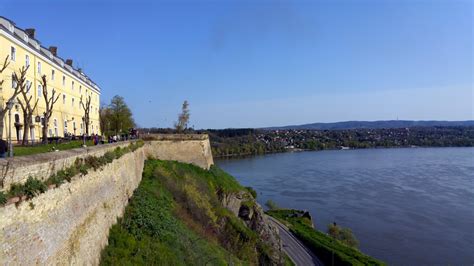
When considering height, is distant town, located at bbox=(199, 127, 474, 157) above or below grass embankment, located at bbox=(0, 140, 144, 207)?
below

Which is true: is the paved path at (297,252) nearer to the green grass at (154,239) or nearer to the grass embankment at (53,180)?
the green grass at (154,239)

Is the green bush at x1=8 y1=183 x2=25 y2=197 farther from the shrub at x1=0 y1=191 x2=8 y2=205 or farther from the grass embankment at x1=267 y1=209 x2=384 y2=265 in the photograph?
the grass embankment at x1=267 y1=209 x2=384 y2=265

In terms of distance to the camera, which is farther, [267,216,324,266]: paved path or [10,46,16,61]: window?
[267,216,324,266]: paved path

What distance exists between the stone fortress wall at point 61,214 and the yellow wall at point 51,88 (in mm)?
6978

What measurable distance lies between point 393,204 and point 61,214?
3903cm

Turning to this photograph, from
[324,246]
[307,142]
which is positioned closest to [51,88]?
[324,246]

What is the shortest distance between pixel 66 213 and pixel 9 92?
11312 mm

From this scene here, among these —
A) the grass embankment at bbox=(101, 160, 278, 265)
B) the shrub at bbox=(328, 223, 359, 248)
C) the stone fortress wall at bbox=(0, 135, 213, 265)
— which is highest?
the stone fortress wall at bbox=(0, 135, 213, 265)

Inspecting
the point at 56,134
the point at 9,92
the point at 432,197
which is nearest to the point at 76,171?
the point at 9,92

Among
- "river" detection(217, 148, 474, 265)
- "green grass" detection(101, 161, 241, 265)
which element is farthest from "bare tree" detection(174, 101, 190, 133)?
"green grass" detection(101, 161, 241, 265)

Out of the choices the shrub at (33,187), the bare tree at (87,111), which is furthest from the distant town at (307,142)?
the shrub at (33,187)

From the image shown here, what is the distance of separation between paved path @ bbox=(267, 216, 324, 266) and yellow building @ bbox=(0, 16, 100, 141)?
15430 millimetres

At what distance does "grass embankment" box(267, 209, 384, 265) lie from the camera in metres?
24.0

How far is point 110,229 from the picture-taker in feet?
36.8
